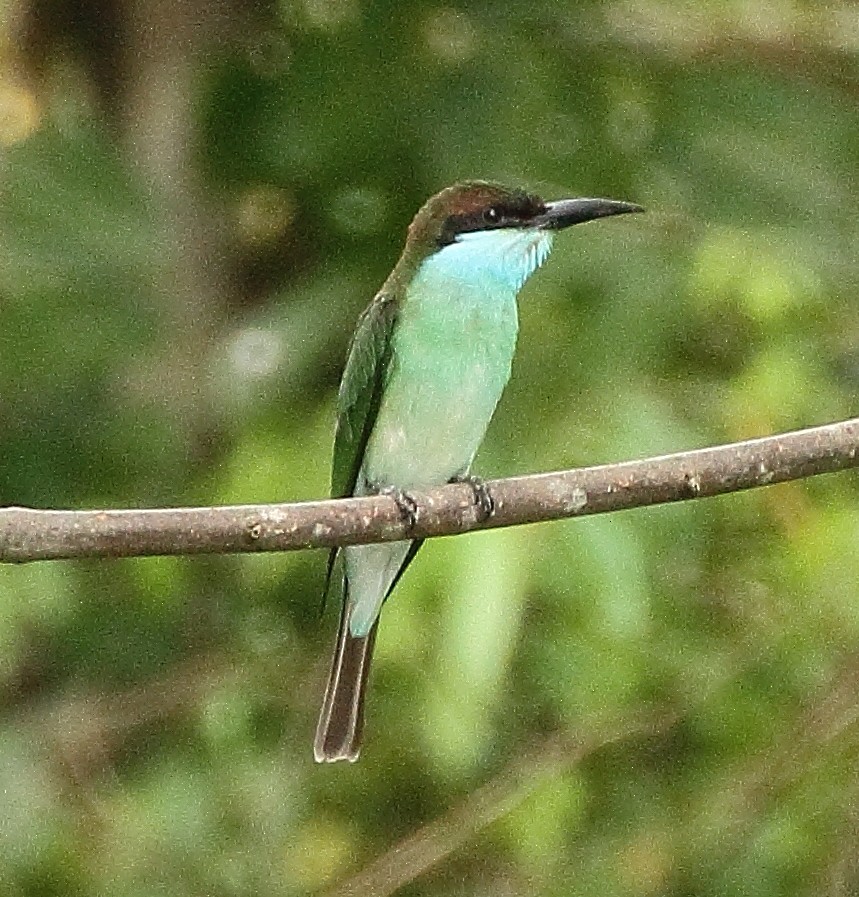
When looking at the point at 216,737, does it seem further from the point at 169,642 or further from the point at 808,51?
the point at 808,51

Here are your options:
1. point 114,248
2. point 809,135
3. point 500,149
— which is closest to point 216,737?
point 114,248

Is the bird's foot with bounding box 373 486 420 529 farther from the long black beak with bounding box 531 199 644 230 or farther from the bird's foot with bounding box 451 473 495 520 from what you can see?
the long black beak with bounding box 531 199 644 230

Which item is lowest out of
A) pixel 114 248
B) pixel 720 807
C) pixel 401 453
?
pixel 720 807

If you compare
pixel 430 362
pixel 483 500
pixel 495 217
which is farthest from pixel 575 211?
pixel 483 500

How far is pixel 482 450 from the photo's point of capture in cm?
196

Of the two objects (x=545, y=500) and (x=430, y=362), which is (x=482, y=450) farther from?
(x=545, y=500)

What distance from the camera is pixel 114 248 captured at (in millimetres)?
2092

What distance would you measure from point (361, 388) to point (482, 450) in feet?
0.55

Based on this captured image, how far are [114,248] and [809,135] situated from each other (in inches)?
33.6

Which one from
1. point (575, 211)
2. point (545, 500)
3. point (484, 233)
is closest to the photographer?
point (545, 500)

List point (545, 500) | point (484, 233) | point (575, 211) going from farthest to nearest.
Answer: point (484, 233)
point (575, 211)
point (545, 500)

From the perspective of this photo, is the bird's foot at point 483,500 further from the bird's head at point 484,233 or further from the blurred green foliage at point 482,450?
the bird's head at point 484,233

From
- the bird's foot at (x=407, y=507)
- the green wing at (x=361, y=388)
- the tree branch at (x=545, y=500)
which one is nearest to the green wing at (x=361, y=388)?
the green wing at (x=361, y=388)

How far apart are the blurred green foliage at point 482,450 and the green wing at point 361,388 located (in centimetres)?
3
